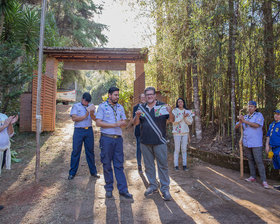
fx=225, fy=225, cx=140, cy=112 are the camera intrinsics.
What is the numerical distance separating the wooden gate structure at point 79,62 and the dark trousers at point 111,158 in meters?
4.67

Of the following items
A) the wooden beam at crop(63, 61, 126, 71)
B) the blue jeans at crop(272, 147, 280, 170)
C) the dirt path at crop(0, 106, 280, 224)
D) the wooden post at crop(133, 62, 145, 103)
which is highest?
the wooden beam at crop(63, 61, 126, 71)

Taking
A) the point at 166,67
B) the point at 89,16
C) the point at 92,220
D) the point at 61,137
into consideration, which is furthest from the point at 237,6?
the point at 89,16

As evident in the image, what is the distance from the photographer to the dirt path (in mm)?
2613

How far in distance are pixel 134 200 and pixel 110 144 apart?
0.85 metres

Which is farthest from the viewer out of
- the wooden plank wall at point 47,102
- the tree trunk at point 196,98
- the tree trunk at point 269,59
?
the wooden plank wall at point 47,102

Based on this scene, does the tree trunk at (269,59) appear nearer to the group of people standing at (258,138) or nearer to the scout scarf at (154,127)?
the group of people standing at (258,138)

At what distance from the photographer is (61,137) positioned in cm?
780

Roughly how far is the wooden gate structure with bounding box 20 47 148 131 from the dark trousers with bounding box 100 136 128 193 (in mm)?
4671

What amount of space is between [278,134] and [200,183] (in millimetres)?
1553

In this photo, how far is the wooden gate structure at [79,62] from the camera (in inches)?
307

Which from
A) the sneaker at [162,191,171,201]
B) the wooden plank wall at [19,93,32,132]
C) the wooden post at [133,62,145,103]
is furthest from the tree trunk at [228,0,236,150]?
the wooden plank wall at [19,93,32,132]

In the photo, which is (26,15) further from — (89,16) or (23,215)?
(89,16)

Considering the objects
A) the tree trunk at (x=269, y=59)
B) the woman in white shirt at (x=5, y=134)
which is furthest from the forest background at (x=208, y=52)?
the woman in white shirt at (x=5, y=134)

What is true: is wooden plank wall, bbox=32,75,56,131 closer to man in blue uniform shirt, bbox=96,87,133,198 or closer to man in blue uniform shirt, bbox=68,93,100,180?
man in blue uniform shirt, bbox=68,93,100,180
